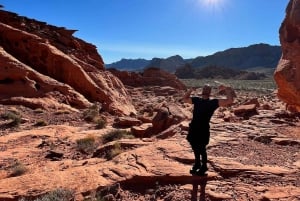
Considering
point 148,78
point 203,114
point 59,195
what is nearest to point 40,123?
point 59,195

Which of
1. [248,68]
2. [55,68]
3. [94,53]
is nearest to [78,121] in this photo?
[55,68]

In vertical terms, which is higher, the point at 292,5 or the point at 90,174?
the point at 292,5

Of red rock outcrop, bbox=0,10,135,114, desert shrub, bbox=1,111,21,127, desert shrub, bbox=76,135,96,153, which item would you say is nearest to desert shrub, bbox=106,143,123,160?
desert shrub, bbox=76,135,96,153

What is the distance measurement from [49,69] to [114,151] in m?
16.0

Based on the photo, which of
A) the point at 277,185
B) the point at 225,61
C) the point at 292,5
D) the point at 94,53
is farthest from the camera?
the point at 225,61

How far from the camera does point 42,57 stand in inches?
906

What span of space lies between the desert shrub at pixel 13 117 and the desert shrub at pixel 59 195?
30.3ft

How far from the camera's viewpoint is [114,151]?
8.49 metres

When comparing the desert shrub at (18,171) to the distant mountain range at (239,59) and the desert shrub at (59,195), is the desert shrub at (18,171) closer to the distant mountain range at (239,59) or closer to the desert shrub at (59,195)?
the desert shrub at (59,195)

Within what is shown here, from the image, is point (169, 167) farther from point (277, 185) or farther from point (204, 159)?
point (277, 185)

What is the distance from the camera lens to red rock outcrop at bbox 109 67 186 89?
4781 cm

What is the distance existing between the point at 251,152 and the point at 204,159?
7.29 feet

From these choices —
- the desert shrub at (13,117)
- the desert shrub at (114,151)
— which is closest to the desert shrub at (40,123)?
the desert shrub at (13,117)

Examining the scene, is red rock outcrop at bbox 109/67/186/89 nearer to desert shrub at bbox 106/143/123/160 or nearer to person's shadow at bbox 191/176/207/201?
desert shrub at bbox 106/143/123/160
